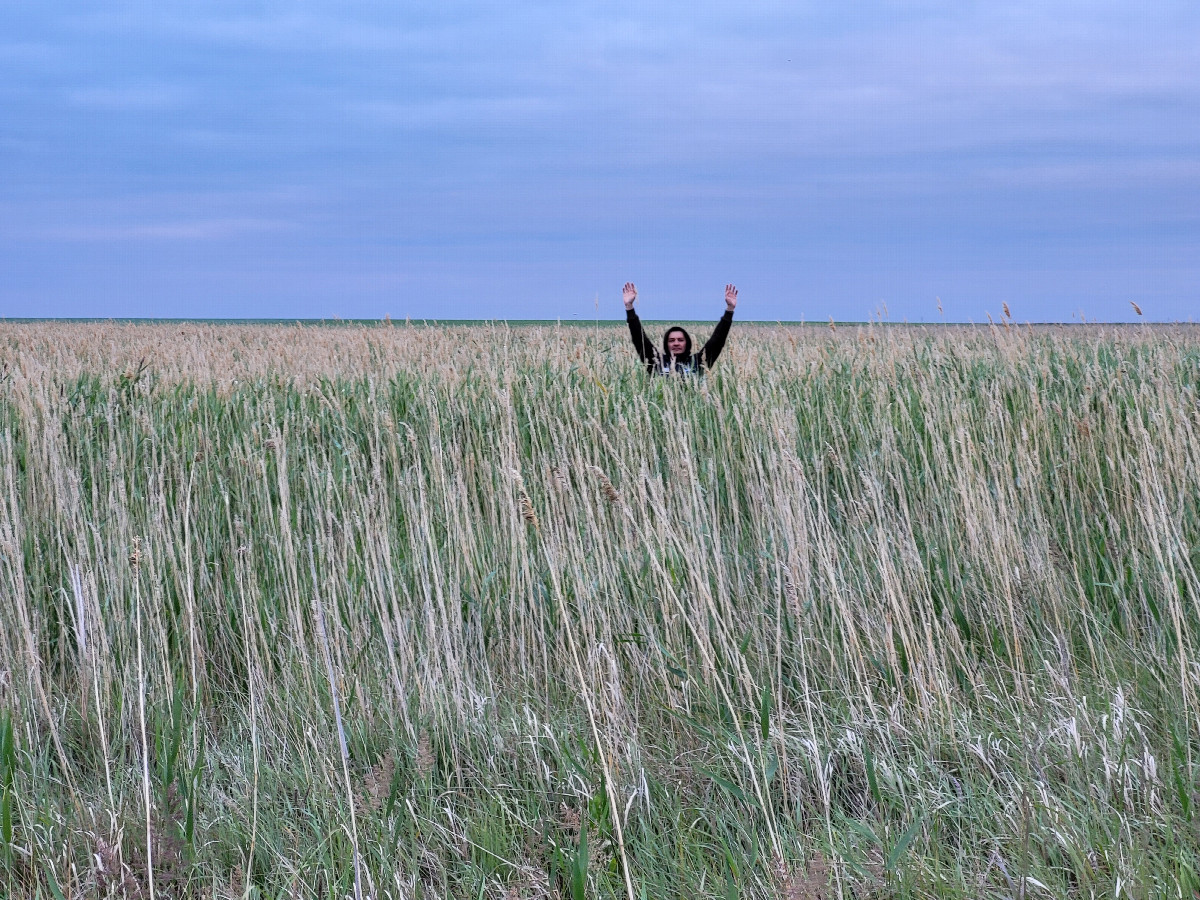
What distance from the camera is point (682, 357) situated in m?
7.73

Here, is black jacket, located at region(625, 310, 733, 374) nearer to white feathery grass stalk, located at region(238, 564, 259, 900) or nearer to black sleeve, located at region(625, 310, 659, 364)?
black sleeve, located at region(625, 310, 659, 364)

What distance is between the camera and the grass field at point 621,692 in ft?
6.61

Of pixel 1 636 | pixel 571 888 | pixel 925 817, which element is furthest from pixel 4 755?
pixel 925 817

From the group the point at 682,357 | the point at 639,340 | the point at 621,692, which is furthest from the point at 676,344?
the point at 621,692

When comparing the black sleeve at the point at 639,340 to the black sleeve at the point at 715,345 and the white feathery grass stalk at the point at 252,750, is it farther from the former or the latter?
the white feathery grass stalk at the point at 252,750

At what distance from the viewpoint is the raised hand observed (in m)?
7.80

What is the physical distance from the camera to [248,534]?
404cm

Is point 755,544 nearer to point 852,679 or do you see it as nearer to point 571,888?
point 852,679

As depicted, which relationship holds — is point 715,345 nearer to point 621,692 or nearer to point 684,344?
point 684,344

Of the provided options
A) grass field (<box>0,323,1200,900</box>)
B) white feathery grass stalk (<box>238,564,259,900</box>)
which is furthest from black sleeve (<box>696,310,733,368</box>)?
white feathery grass stalk (<box>238,564,259,900</box>)

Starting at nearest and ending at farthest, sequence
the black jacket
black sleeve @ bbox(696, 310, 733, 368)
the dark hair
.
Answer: the black jacket → black sleeve @ bbox(696, 310, 733, 368) → the dark hair

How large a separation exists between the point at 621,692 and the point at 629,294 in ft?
18.7

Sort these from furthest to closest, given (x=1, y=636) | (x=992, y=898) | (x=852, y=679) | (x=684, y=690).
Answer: (x=1, y=636), (x=852, y=679), (x=684, y=690), (x=992, y=898)

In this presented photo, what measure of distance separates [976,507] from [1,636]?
12.0 ft
